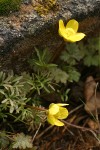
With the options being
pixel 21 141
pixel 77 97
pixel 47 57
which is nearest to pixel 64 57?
pixel 47 57

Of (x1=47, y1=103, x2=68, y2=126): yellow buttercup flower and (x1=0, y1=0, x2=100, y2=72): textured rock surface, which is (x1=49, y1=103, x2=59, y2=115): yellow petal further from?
(x1=0, y1=0, x2=100, y2=72): textured rock surface

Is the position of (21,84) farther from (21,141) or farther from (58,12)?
(58,12)

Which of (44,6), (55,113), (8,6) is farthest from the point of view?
(44,6)

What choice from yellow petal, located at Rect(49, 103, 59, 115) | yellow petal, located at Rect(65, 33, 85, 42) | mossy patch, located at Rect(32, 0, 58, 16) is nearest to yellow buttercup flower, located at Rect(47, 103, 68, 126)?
yellow petal, located at Rect(49, 103, 59, 115)

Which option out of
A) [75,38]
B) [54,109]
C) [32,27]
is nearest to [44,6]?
[32,27]

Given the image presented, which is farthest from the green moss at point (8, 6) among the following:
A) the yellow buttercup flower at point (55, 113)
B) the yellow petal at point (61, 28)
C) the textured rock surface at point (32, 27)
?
the yellow buttercup flower at point (55, 113)

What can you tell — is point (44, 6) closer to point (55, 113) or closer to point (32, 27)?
point (32, 27)
